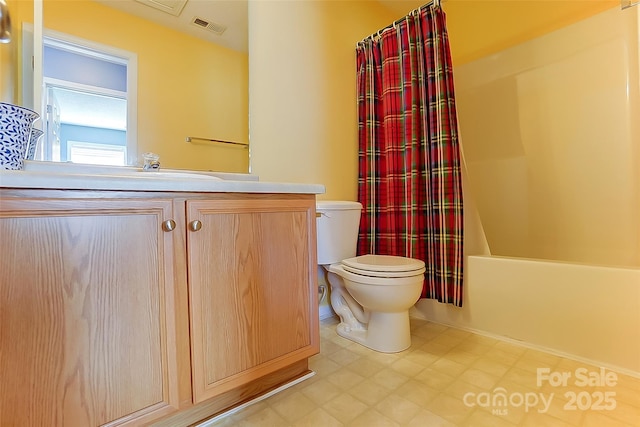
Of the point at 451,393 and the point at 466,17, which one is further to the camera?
the point at 466,17

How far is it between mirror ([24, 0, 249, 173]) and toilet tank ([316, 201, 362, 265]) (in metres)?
0.59

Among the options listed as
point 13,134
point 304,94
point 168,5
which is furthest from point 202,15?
point 13,134

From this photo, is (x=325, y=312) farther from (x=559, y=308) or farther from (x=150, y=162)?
(x=150, y=162)

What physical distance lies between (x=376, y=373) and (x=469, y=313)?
73cm

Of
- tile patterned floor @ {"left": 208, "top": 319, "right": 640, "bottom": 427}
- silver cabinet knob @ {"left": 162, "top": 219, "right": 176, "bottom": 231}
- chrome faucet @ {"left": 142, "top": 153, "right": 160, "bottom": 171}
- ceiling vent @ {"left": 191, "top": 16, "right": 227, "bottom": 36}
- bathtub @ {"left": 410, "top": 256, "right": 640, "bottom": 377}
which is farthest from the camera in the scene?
ceiling vent @ {"left": 191, "top": 16, "right": 227, "bottom": 36}

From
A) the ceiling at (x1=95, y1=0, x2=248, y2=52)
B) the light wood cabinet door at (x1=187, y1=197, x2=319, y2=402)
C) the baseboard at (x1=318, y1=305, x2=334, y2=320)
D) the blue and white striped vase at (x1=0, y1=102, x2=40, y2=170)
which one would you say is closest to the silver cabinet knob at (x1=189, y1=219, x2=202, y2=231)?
the light wood cabinet door at (x1=187, y1=197, x2=319, y2=402)

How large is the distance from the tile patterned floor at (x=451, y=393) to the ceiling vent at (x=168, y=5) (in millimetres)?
1999

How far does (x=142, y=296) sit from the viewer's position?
2.62ft

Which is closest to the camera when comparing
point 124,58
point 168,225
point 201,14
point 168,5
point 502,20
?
point 168,225

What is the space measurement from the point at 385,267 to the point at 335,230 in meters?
0.41

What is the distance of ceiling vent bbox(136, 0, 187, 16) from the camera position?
154 centimetres

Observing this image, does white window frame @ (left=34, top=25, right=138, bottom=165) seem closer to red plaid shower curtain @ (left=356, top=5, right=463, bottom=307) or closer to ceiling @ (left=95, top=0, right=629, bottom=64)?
ceiling @ (left=95, top=0, right=629, bottom=64)

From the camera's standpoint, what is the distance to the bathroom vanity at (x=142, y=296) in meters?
0.66

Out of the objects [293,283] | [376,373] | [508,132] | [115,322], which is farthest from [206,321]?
[508,132]
